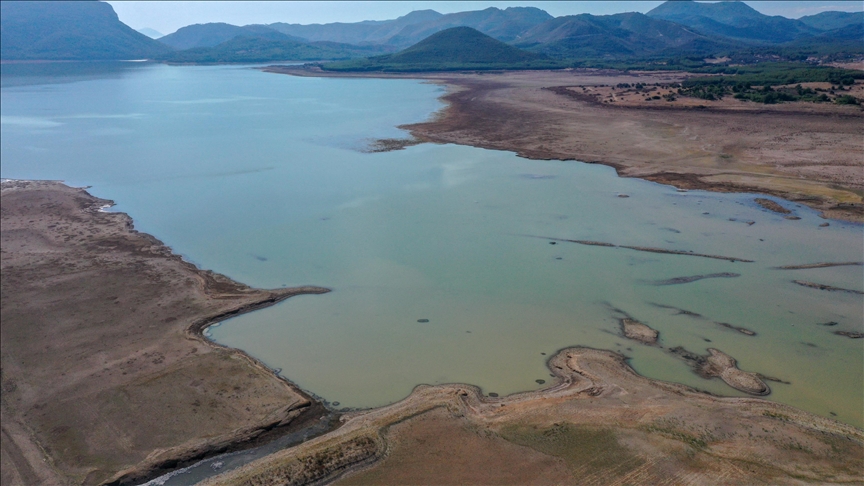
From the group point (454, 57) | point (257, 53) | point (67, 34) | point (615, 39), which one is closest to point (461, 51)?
point (454, 57)

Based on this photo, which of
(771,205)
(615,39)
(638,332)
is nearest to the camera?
(638,332)

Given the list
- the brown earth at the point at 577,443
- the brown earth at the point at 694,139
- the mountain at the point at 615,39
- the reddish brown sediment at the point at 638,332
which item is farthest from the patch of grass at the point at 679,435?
the mountain at the point at 615,39

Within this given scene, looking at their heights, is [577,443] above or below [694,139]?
below

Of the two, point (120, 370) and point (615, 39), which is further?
point (615, 39)

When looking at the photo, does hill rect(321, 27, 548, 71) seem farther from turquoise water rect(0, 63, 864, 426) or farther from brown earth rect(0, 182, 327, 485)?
brown earth rect(0, 182, 327, 485)

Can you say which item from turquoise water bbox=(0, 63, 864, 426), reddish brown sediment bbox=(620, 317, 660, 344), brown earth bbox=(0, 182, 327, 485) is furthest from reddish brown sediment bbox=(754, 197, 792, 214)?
brown earth bbox=(0, 182, 327, 485)

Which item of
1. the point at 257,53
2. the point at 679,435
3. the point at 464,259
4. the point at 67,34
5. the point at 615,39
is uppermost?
the point at 67,34

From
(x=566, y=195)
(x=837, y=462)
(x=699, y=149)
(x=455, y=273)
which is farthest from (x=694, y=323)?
(x=699, y=149)

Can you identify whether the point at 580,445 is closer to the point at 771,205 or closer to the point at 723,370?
the point at 723,370
